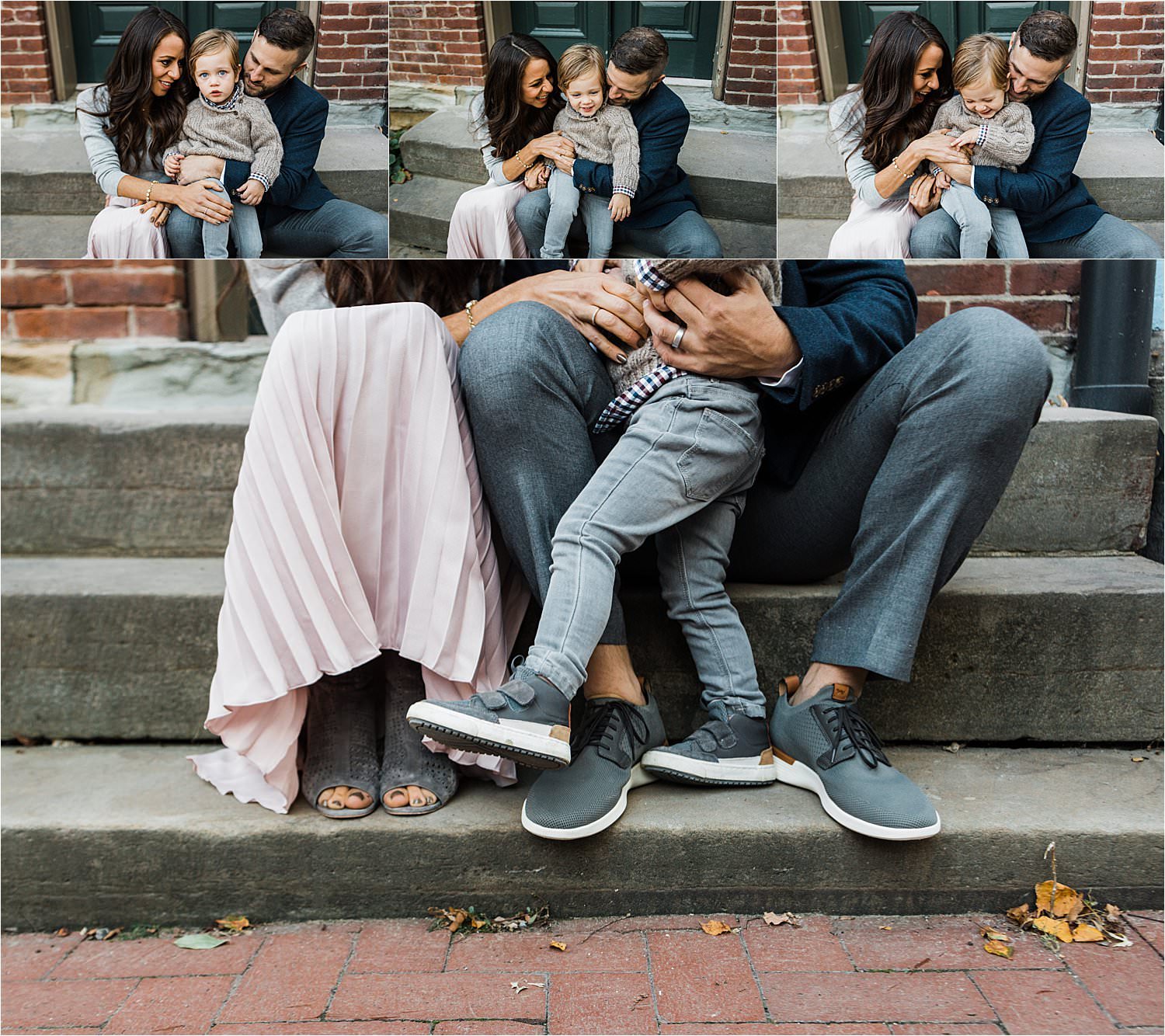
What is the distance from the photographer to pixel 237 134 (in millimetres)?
1776

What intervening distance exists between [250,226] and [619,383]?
88 centimetres

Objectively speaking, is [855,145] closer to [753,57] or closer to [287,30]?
[753,57]

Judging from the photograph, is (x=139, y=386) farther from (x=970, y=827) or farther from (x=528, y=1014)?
(x=970, y=827)

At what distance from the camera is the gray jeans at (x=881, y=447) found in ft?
4.30

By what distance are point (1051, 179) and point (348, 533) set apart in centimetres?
153

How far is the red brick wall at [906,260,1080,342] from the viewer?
2016 mm

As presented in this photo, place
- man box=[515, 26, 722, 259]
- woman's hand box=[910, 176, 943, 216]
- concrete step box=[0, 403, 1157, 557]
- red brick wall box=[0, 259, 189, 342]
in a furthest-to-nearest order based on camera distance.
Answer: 1. red brick wall box=[0, 259, 189, 342]
2. concrete step box=[0, 403, 1157, 557]
3. woman's hand box=[910, 176, 943, 216]
4. man box=[515, 26, 722, 259]

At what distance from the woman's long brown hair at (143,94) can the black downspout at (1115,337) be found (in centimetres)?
198

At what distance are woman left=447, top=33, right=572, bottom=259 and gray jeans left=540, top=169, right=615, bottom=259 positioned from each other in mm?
45

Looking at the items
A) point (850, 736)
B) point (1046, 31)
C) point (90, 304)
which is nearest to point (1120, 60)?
point (1046, 31)

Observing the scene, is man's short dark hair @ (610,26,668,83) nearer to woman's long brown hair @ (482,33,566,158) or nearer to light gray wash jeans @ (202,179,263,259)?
woman's long brown hair @ (482,33,566,158)

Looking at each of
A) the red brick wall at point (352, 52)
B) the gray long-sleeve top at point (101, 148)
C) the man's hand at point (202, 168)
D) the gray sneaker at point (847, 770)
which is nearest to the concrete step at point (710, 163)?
the red brick wall at point (352, 52)

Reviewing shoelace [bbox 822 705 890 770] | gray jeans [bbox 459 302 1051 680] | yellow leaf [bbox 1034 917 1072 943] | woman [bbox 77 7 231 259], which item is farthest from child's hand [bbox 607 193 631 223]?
yellow leaf [bbox 1034 917 1072 943]

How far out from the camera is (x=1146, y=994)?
1201mm
